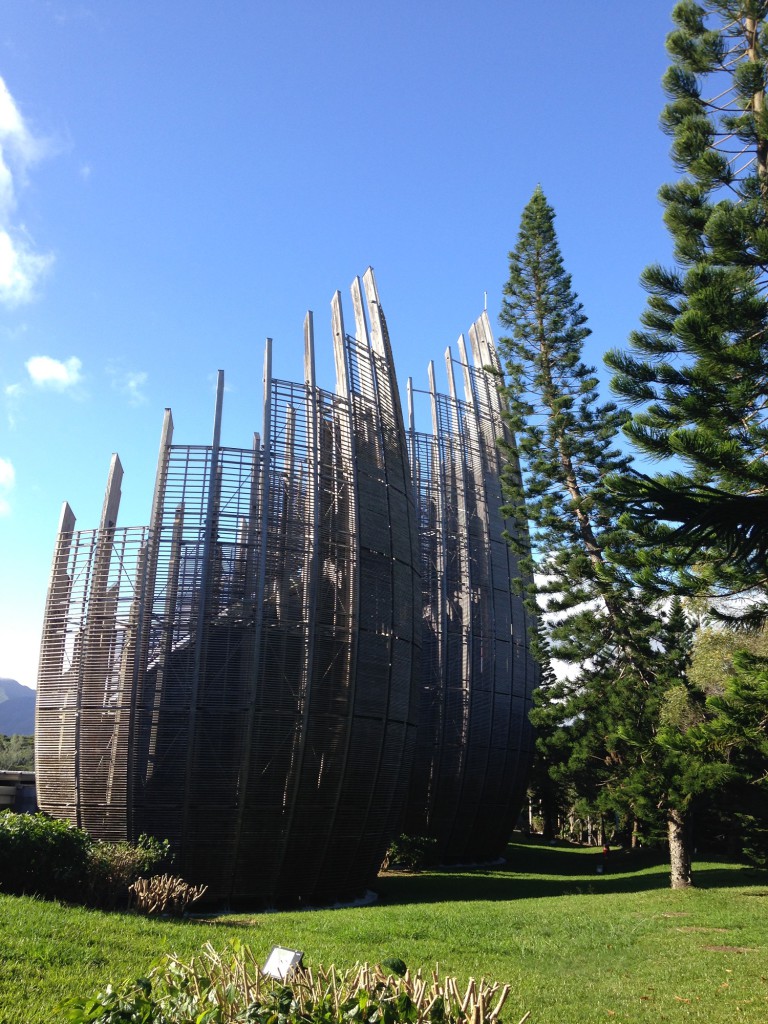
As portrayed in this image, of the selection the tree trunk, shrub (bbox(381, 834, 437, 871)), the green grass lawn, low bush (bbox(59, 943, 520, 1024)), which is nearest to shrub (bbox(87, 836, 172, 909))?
the green grass lawn

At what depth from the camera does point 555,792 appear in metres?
25.2

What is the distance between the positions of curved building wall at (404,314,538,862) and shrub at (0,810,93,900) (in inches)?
415

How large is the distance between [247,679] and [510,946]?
529cm

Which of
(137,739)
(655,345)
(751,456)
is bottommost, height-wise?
(137,739)

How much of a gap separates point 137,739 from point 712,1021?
841 centimetres

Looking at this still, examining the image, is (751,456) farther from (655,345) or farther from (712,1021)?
(712,1021)

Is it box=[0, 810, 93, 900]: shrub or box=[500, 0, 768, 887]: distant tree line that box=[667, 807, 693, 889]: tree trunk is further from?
box=[0, 810, 93, 900]: shrub

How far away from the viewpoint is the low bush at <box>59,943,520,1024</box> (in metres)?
3.09

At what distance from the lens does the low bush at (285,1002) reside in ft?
10.1

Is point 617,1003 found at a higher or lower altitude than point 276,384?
lower

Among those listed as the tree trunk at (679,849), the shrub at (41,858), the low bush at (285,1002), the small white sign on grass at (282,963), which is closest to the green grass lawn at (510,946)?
the low bush at (285,1002)

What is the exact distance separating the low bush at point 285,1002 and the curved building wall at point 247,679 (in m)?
8.24

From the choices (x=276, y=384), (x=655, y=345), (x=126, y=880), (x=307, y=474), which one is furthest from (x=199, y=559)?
(x=655, y=345)

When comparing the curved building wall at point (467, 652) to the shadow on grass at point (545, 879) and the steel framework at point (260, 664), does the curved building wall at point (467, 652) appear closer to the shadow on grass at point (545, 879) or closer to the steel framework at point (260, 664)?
the shadow on grass at point (545, 879)
